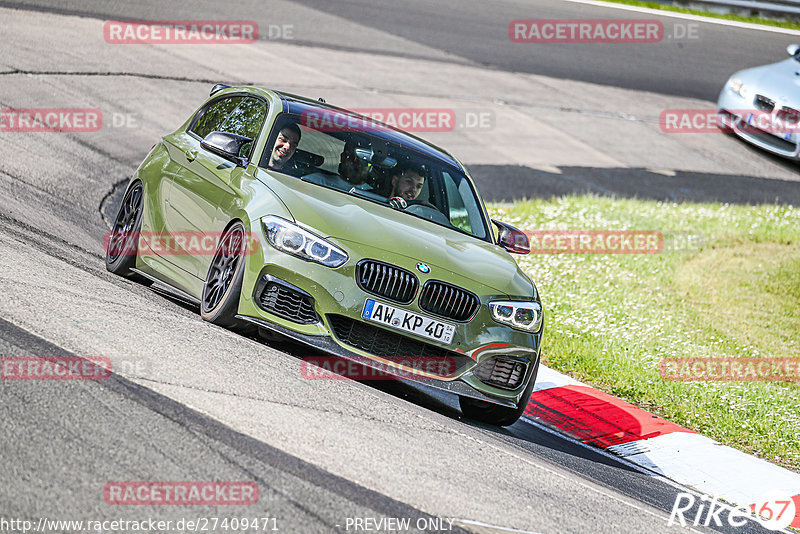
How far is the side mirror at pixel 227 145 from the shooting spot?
24.1 ft

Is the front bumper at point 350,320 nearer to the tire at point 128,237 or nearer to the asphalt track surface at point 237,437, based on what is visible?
the asphalt track surface at point 237,437

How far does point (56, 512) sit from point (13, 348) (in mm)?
1573

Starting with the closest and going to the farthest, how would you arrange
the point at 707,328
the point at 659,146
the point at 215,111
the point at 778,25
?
the point at 215,111 → the point at 707,328 → the point at 659,146 → the point at 778,25

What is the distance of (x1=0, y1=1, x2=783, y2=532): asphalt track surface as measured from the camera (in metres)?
4.14

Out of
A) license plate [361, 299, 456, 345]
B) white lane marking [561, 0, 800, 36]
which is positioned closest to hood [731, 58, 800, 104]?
white lane marking [561, 0, 800, 36]

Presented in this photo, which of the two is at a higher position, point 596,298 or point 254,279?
point 254,279

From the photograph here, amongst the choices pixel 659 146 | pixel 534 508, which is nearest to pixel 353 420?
pixel 534 508

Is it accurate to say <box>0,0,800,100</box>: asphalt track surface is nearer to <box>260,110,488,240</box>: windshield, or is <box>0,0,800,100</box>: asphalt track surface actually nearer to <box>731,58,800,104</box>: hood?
<box>731,58,800,104</box>: hood

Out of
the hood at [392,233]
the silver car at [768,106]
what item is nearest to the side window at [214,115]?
the hood at [392,233]

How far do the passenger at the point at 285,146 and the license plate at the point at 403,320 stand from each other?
153cm

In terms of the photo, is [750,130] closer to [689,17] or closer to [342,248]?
[689,17]

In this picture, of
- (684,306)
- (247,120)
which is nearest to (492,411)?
(247,120)

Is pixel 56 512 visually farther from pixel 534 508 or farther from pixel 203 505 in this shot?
pixel 534 508

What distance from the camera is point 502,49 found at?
70.7ft
